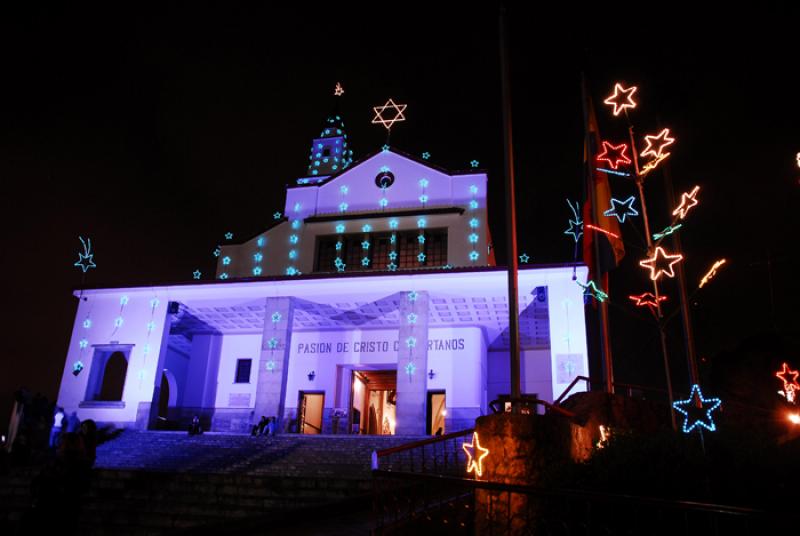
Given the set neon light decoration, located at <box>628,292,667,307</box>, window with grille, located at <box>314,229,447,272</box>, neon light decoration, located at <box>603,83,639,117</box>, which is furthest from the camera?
window with grille, located at <box>314,229,447,272</box>

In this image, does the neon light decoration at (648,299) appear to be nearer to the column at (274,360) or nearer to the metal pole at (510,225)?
the metal pole at (510,225)

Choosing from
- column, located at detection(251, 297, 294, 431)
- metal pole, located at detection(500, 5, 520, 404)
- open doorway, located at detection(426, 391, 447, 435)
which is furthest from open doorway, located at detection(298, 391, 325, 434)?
metal pole, located at detection(500, 5, 520, 404)

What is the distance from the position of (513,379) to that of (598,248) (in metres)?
6.59

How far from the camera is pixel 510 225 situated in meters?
9.39

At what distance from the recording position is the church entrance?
25172mm

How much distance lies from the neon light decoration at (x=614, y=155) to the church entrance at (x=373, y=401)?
1465 cm

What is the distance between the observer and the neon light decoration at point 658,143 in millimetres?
12891

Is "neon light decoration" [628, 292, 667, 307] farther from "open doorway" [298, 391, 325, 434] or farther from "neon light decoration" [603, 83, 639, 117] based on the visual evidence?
"open doorway" [298, 391, 325, 434]

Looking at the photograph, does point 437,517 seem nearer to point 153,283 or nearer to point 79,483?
point 79,483

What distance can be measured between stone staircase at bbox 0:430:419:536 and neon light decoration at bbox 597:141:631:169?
9133mm

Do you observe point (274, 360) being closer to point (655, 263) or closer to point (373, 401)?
point (373, 401)

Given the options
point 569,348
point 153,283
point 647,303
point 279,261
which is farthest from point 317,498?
point 279,261

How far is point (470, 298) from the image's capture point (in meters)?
20.5

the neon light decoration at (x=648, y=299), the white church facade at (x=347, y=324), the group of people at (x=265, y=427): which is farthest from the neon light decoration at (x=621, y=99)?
the group of people at (x=265, y=427)
